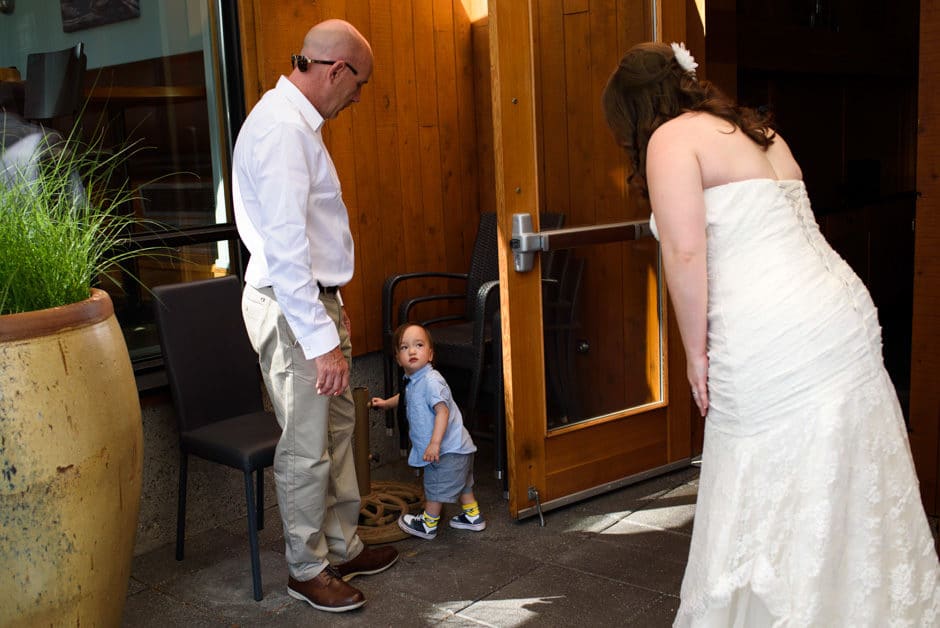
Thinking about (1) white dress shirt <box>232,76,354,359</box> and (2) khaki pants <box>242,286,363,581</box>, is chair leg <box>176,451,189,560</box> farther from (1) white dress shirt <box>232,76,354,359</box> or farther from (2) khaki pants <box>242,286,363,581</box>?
(1) white dress shirt <box>232,76,354,359</box>

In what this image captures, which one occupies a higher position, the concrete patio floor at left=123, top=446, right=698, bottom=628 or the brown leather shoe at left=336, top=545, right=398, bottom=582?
the brown leather shoe at left=336, top=545, right=398, bottom=582

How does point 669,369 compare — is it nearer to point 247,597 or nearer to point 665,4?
point 665,4

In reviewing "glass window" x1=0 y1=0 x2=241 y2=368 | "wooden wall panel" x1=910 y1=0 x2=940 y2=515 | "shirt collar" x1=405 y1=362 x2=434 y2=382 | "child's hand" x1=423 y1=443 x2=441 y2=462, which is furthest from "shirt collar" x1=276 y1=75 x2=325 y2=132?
"wooden wall panel" x1=910 y1=0 x2=940 y2=515

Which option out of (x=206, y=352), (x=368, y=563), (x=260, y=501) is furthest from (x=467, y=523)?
(x=206, y=352)

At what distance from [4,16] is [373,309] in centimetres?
183

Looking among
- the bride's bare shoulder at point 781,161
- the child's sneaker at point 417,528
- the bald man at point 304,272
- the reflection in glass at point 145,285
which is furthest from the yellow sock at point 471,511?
the bride's bare shoulder at point 781,161

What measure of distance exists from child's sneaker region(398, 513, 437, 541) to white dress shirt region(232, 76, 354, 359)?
3.38 ft

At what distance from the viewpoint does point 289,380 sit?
3.02 m

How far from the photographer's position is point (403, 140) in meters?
4.59

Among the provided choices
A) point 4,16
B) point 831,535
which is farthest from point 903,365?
point 4,16

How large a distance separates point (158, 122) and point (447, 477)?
1.65 m

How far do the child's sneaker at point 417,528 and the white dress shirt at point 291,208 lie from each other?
1030 mm

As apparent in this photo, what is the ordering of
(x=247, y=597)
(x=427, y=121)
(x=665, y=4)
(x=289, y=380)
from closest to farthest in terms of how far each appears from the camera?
(x=289, y=380)
(x=247, y=597)
(x=665, y=4)
(x=427, y=121)

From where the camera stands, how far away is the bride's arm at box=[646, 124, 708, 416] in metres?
2.35
